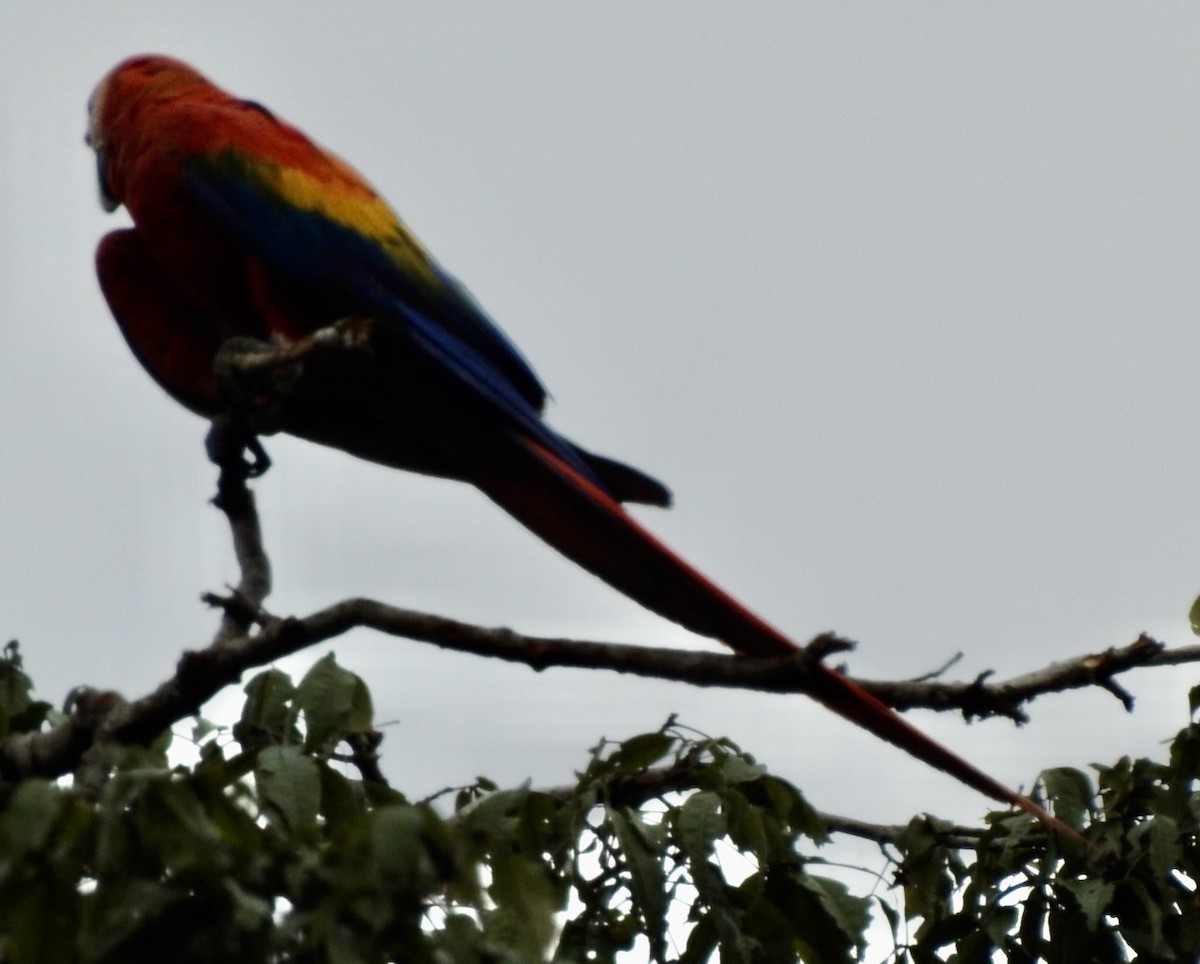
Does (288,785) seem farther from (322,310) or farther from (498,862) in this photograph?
(322,310)

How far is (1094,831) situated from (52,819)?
159cm

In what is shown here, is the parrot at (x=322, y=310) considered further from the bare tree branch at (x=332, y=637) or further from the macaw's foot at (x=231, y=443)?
the bare tree branch at (x=332, y=637)

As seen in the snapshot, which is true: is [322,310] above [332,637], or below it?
above

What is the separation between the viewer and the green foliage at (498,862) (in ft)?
3.68

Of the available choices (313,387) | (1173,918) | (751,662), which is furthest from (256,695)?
(1173,918)

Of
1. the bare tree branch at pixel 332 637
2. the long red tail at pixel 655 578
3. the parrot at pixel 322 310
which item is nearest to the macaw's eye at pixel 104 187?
the parrot at pixel 322 310

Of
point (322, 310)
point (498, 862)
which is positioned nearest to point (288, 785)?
point (498, 862)

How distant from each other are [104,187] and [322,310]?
29.6 inches

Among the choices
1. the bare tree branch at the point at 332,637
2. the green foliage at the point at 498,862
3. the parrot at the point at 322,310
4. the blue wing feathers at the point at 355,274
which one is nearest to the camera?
the green foliage at the point at 498,862

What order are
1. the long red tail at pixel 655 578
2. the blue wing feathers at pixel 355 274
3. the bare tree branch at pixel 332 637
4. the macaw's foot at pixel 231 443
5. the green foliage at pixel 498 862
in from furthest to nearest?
the blue wing feathers at pixel 355 274, the macaw's foot at pixel 231 443, the long red tail at pixel 655 578, the bare tree branch at pixel 332 637, the green foliage at pixel 498 862

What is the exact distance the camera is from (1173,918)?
221 cm

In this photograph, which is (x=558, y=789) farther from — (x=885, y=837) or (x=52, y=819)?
(x=52, y=819)

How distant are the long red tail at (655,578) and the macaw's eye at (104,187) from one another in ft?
4.01

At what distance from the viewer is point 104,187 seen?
341 cm
